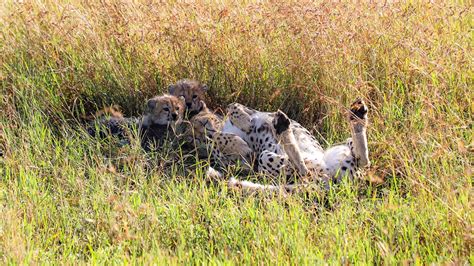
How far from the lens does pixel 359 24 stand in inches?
224

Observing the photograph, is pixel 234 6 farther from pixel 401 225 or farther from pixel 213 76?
pixel 401 225

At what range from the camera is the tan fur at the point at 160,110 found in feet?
17.9

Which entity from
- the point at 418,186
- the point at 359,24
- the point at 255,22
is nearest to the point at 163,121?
the point at 255,22

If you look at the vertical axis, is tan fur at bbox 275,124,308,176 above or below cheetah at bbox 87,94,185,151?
above

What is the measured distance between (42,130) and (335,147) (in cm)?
181

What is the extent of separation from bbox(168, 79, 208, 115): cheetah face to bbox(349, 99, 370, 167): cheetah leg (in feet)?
4.13

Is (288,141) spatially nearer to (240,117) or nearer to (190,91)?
(240,117)

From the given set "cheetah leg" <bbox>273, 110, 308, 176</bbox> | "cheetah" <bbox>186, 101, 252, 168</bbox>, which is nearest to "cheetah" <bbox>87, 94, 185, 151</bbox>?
"cheetah" <bbox>186, 101, 252, 168</bbox>

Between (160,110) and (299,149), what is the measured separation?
3.43ft

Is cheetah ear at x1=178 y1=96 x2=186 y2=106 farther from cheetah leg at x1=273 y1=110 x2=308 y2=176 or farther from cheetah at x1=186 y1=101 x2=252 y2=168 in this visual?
→ cheetah leg at x1=273 y1=110 x2=308 y2=176

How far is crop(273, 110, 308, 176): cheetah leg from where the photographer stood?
15.6 ft

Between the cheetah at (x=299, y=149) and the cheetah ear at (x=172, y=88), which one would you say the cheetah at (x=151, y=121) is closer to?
the cheetah ear at (x=172, y=88)

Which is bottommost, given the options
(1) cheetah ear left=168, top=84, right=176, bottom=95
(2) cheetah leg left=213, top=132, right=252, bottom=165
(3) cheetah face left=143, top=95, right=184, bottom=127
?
(2) cheetah leg left=213, top=132, right=252, bottom=165

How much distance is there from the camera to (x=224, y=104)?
5801 millimetres
